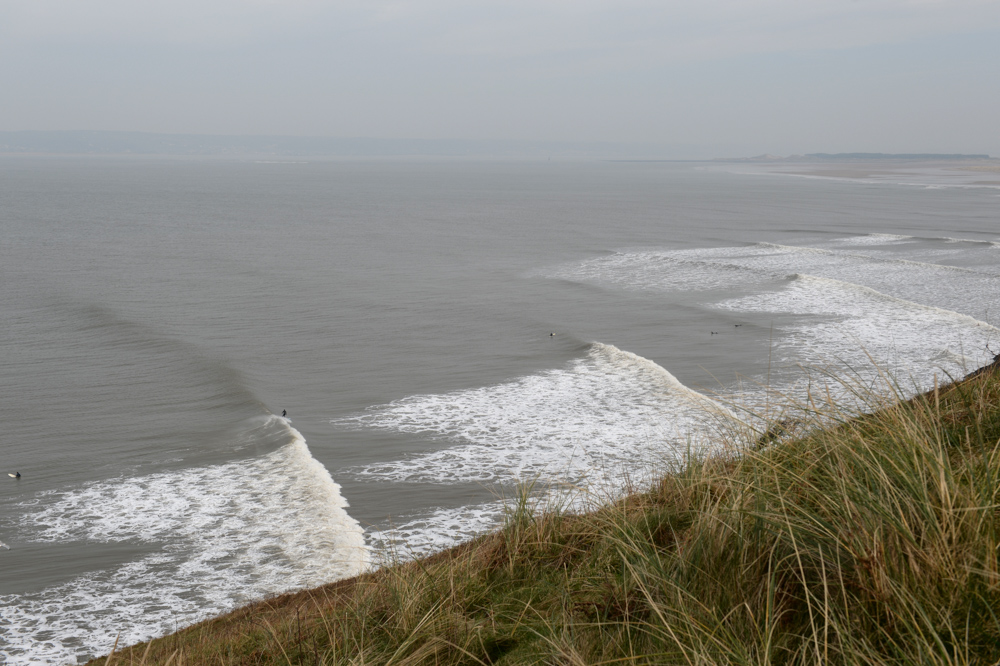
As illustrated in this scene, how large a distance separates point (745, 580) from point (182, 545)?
7727 millimetres

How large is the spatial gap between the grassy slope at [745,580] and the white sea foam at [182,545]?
268 centimetres

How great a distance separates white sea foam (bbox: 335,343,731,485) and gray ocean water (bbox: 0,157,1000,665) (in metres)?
0.06

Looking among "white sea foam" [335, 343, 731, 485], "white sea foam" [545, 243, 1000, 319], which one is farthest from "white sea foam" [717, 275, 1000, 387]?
"white sea foam" [335, 343, 731, 485]

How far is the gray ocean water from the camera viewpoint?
9.27 meters

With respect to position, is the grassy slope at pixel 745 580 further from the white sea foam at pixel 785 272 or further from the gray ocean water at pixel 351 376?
the white sea foam at pixel 785 272

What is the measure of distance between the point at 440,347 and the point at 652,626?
16.3 m

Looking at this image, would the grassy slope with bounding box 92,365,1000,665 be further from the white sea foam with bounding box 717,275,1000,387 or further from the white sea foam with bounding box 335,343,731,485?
the white sea foam with bounding box 717,275,1000,387

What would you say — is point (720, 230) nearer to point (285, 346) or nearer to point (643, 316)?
point (643, 316)

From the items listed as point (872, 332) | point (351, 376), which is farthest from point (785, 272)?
point (351, 376)

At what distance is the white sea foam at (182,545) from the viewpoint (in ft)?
25.8

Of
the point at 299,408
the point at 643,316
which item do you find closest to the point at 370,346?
the point at 299,408

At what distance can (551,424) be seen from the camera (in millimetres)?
13727

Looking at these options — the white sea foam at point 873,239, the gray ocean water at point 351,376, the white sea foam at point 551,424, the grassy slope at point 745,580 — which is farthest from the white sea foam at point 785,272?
the grassy slope at point 745,580

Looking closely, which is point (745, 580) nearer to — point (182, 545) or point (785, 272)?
point (182, 545)
